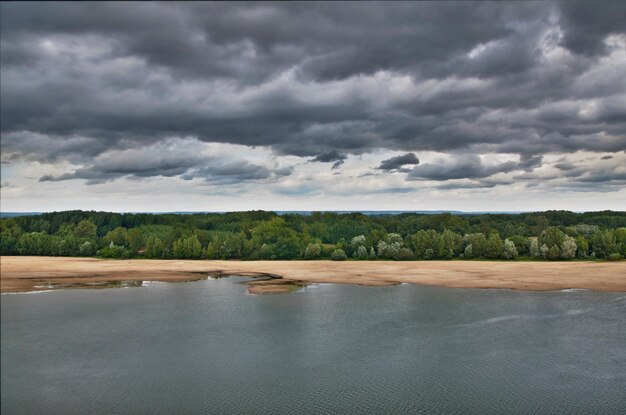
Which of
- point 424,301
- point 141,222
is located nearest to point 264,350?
point 424,301

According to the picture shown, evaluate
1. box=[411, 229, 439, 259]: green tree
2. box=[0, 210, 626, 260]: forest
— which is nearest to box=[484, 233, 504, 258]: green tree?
box=[0, 210, 626, 260]: forest

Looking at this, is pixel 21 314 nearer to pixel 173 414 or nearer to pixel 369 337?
pixel 173 414

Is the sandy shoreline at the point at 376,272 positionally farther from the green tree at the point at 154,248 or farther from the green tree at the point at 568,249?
the green tree at the point at 154,248

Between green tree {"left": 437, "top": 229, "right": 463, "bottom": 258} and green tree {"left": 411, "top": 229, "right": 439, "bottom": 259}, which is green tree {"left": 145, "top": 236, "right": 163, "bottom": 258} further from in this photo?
green tree {"left": 437, "top": 229, "right": 463, "bottom": 258}

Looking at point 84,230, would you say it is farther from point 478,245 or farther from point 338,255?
point 478,245

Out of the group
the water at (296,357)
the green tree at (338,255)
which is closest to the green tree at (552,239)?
the green tree at (338,255)
